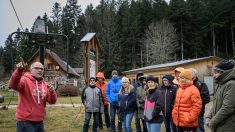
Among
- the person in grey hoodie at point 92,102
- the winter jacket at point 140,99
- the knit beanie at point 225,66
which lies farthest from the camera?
the person in grey hoodie at point 92,102

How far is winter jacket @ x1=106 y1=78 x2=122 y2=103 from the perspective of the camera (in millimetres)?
10375

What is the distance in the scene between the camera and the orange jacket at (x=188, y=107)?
249 inches

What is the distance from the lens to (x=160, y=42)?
5850 centimetres

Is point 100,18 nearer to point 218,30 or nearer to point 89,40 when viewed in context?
point 218,30

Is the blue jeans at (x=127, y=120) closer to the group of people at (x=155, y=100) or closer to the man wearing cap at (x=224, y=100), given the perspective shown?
the group of people at (x=155, y=100)

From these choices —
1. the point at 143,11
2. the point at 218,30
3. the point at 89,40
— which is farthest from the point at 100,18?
the point at 89,40

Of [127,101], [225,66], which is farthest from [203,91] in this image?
[225,66]

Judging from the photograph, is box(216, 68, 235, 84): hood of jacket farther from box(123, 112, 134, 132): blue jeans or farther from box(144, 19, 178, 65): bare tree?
box(144, 19, 178, 65): bare tree

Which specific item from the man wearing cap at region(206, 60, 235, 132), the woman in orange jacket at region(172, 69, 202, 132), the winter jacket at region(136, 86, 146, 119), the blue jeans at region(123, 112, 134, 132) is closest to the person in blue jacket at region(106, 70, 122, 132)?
the blue jeans at region(123, 112, 134, 132)

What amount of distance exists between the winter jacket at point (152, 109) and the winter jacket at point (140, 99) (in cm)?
133

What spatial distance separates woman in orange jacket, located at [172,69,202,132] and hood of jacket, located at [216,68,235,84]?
1384mm

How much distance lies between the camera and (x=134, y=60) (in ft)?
217

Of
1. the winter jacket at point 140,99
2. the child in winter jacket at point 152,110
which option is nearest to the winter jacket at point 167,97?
the child in winter jacket at point 152,110

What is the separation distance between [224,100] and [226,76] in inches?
14.4
